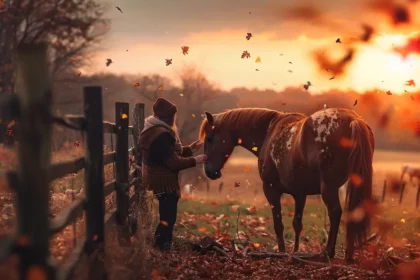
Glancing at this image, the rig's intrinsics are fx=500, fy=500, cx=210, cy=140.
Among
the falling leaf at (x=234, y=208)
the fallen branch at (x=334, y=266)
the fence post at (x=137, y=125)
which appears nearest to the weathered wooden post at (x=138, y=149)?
the fence post at (x=137, y=125)

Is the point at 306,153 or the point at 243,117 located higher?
the point at 243,117

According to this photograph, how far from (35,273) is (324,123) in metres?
4.59

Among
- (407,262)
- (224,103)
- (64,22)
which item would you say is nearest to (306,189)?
(407,262)

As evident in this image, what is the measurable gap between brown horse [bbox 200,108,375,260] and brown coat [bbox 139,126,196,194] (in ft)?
5.10

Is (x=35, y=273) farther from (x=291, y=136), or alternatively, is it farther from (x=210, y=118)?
(x=210, y=118)

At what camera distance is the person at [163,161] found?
6.82 meters

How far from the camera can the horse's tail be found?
21.1 feet

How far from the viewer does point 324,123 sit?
22.0 feet

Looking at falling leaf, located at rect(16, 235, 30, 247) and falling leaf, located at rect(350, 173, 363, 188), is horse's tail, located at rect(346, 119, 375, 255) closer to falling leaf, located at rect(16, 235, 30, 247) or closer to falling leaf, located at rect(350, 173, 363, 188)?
falling leaf, located at rect(350, 173, 363, 188)

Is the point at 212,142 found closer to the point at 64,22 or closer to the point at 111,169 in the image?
the point at 111,169

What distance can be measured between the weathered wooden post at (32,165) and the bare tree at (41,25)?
16.5 metres

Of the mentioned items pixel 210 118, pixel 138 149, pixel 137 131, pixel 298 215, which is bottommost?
pixel 298 215

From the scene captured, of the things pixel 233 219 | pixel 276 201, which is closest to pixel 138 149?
pixel 276 201

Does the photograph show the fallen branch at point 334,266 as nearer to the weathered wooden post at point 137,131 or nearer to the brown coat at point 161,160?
the brown coat at point 161,160
